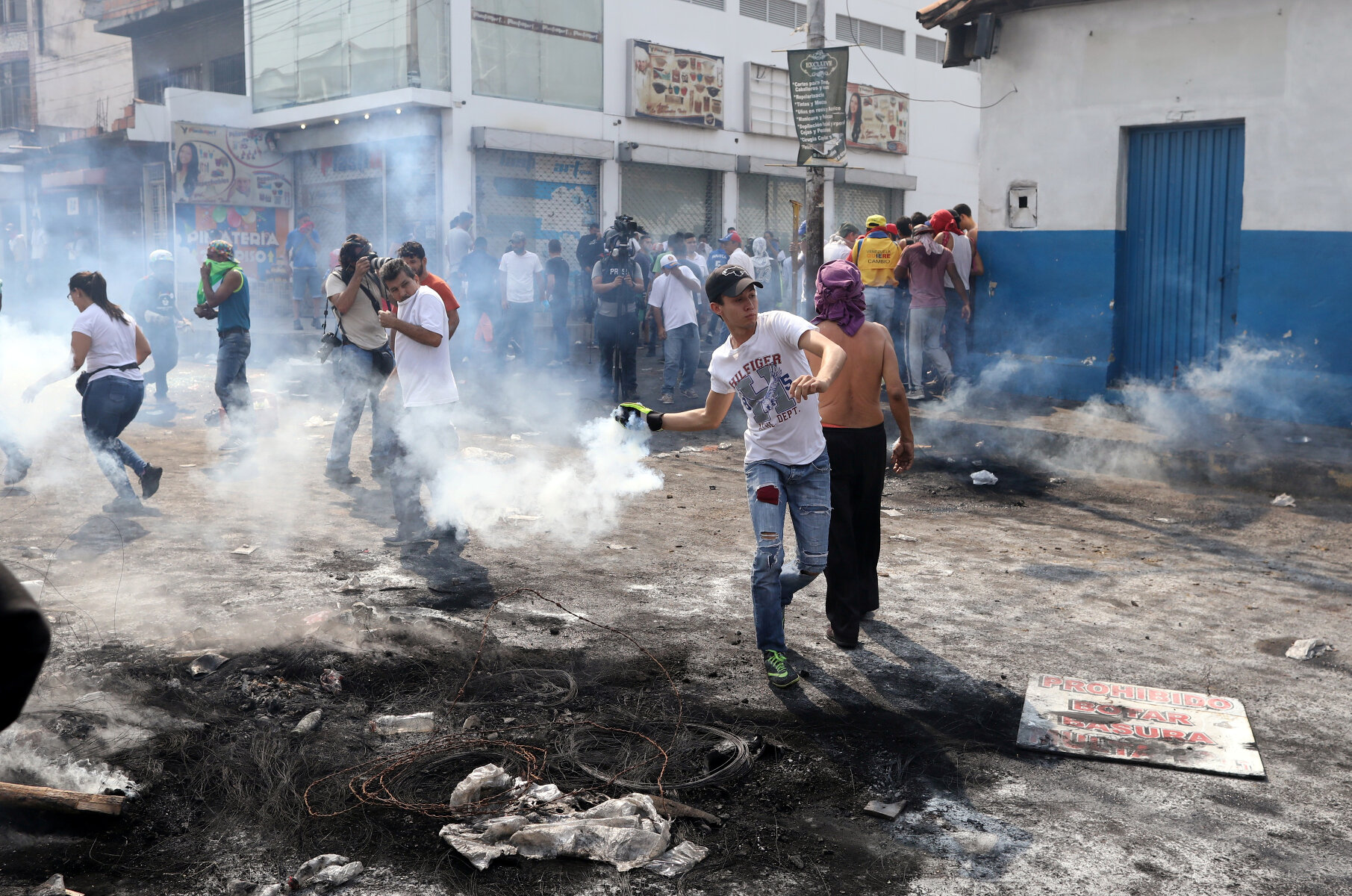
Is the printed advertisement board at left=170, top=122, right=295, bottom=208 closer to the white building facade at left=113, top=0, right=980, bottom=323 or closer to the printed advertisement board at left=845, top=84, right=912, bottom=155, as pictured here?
the white building facade at left=113, top=0, right=980, bottom=323

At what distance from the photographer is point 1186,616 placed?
5.54 meters

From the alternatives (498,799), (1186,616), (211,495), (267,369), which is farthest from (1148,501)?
(267,369)

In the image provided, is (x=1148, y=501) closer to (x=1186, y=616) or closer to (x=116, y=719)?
(x=1186, y=616)

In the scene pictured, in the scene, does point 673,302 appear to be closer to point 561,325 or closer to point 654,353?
point 561,325

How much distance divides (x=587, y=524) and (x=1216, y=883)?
4947 millimetres

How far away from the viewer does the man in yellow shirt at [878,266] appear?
476 inches

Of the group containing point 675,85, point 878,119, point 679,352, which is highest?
point 878,119

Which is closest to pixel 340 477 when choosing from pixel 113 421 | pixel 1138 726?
pixel 113 421

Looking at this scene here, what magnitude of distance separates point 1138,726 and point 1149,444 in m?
5.83

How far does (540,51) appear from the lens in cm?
2214

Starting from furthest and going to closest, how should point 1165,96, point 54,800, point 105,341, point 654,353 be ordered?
point 654,353, point 1165,96, point 105,341, point 54,800

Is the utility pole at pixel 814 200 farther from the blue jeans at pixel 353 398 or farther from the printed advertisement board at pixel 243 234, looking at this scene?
the printed advertisement board at pixel 243 234

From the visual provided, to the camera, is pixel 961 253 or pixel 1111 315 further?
pixel 961 253

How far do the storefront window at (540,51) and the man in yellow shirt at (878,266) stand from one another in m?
11.7
